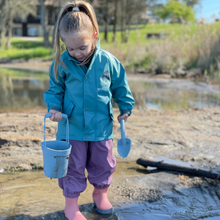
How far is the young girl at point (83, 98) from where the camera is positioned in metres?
2.29

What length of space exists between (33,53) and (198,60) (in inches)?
520

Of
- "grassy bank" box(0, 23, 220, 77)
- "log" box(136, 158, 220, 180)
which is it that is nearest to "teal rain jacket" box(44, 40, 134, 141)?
"log" box(136, 158, 220, 180)

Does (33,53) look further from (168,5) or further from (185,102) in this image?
(168,5)

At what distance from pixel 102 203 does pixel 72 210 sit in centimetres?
27

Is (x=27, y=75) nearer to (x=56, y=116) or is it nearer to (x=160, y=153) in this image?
(x=160, y=153)

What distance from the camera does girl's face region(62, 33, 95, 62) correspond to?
218cm

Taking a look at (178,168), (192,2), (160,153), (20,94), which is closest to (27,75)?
(20,94)

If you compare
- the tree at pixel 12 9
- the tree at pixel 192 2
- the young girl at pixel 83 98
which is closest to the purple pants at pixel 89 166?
the young girl at pixel 83 98

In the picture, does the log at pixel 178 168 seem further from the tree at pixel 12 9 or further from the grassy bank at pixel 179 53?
the tree at pixel 12 9

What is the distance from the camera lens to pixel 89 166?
2.53 m

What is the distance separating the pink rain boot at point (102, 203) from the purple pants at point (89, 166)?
2.5 inches

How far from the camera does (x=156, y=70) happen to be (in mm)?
13164

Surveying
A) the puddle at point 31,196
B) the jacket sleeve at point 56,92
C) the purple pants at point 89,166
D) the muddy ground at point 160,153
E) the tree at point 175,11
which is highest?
the tree at point 175,11

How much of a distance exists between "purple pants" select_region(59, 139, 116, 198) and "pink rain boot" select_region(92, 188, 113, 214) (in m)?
0.06
